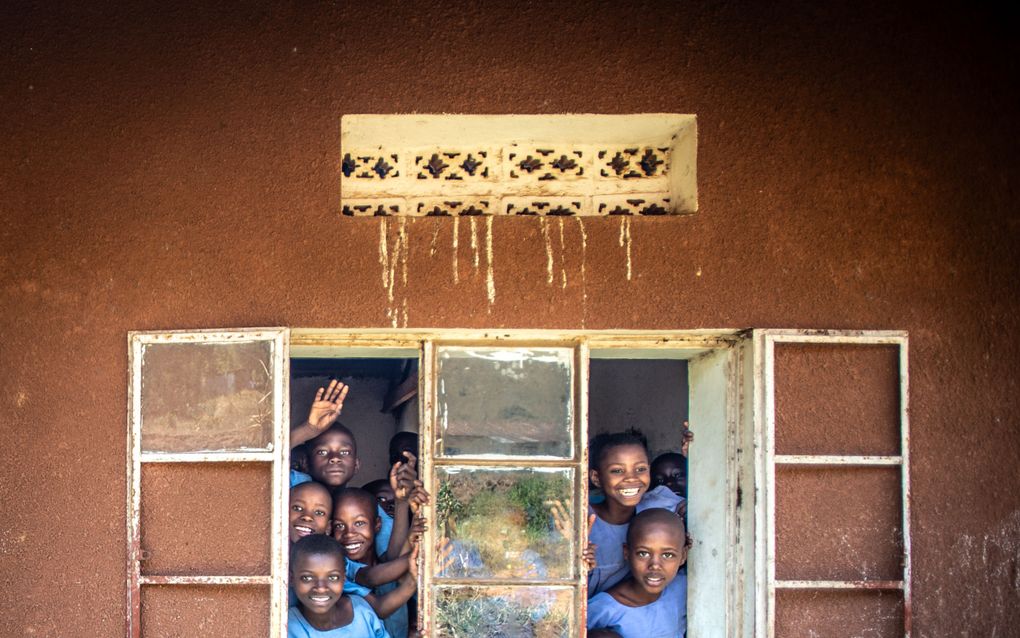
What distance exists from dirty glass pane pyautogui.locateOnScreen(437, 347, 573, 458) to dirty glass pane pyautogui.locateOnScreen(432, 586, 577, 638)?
1.50 ft

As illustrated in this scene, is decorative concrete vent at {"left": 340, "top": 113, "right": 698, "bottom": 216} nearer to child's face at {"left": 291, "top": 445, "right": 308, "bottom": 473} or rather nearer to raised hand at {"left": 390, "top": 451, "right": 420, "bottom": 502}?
raised hand at {"left": 390, "top": 451, "right": 420, "bottom": 502}

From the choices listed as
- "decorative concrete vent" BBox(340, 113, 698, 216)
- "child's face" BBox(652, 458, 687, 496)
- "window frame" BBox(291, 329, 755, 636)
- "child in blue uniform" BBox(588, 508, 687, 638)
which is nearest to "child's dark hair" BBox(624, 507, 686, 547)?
"child in blue uniform" BBox(588, 508, 687, 638)

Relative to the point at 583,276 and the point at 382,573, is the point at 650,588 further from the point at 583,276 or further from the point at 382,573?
the point at 583,276

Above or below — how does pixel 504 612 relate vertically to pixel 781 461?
below

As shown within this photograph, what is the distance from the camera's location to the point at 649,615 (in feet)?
13.6

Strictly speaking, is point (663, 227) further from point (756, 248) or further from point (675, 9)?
point (675, 9)

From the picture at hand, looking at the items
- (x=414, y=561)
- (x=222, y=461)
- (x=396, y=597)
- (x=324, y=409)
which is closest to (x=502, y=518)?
(x=414, y=561)

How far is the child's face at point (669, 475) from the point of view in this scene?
15.9 feet

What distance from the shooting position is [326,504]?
426 cm

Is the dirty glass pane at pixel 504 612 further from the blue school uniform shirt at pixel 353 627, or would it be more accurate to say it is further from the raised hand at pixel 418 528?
the blue school uniform shirt at pixel 353 627

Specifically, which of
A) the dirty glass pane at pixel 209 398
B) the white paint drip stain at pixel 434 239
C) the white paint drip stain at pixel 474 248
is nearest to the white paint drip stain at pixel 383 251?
the white paint drip stain at pixel 434 239

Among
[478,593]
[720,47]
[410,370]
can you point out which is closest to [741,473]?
[478,593]

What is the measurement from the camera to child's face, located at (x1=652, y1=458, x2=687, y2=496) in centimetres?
486

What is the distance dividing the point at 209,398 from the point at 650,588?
5.78 feet
